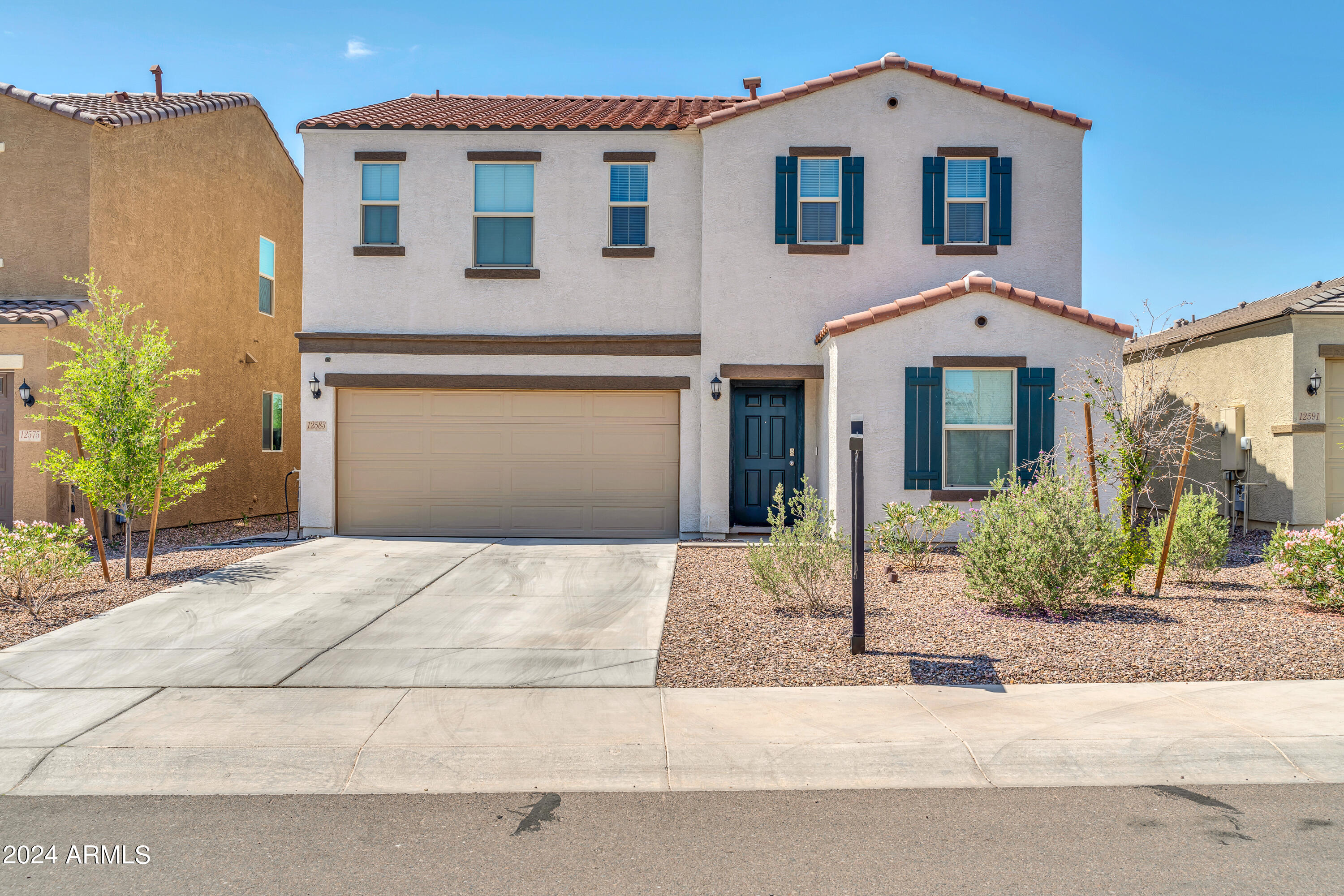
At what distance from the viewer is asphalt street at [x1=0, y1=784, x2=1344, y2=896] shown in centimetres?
355

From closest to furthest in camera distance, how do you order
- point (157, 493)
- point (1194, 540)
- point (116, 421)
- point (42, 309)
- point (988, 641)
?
point (988, 641), point (116, 421), point (1194, 540), point (157, 493), point (42, 309)

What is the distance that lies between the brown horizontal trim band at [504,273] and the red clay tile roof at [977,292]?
4769 mm

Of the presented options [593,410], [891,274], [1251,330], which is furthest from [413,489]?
[1251,330]

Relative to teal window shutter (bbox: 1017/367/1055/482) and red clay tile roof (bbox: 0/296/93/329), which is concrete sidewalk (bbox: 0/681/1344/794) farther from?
red clay tile roof (bbox: 0/296/93/329)

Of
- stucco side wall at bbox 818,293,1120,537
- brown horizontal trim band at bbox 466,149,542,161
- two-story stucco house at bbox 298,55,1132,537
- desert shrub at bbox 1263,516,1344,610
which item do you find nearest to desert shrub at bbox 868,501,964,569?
stucco side wall at bbox 818,293,1120,537

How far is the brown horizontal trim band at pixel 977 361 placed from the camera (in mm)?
11289

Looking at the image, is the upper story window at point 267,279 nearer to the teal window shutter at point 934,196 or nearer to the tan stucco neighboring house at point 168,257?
the tan stucco neighboring house at point 168,257

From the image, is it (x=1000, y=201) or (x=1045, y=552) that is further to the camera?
(x=1000, y=201)

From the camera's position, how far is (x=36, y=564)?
836 cm

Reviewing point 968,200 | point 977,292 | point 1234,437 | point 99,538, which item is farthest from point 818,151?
point 99,538

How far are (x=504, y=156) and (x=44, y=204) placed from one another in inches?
285

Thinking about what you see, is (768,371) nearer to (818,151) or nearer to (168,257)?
(818,151)

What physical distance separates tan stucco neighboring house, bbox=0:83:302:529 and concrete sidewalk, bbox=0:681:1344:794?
902cm

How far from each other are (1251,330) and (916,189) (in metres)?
6.24
